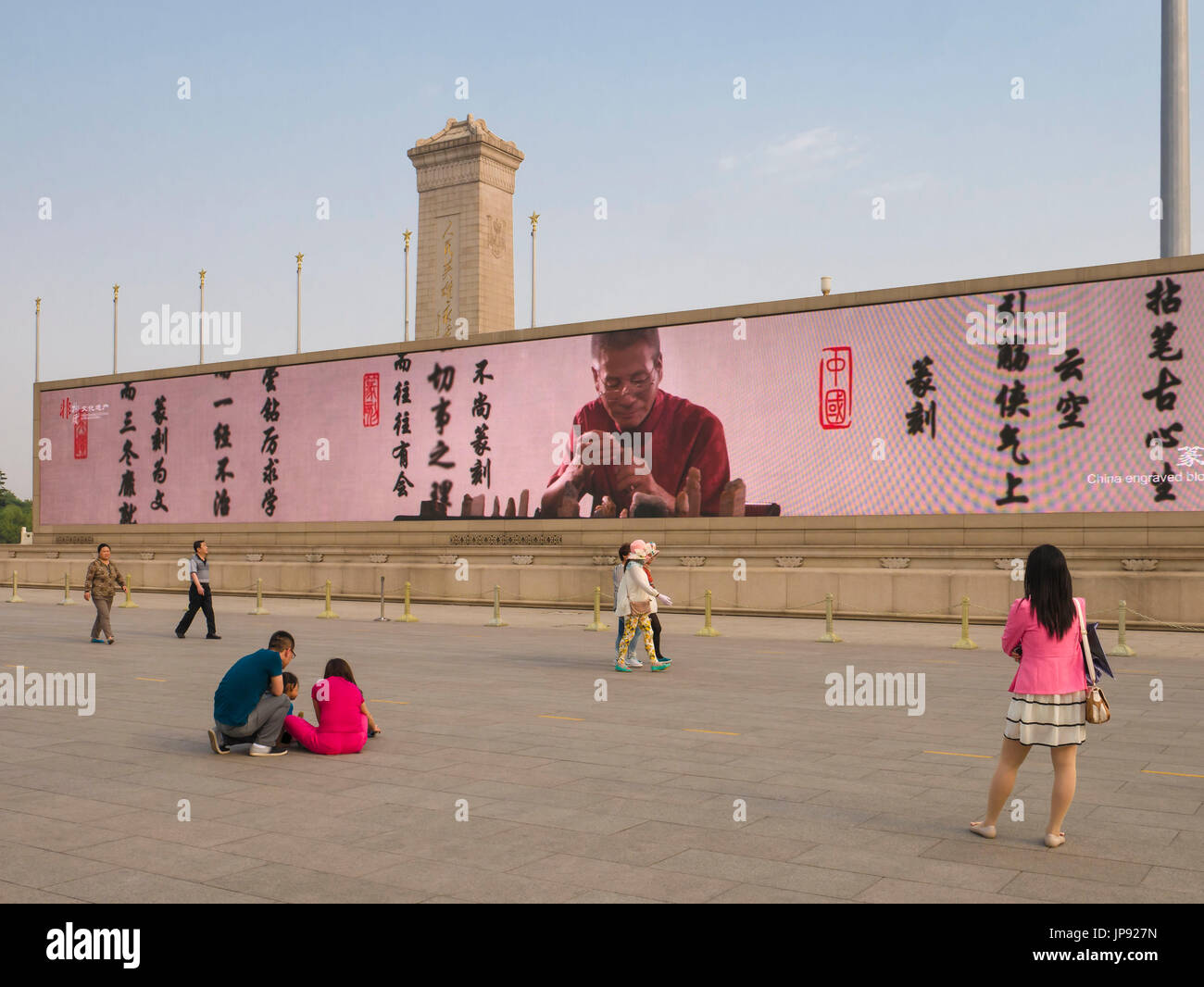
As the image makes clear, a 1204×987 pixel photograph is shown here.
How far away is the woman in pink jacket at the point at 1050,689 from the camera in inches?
266

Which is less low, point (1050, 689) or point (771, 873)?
point (1050, 689)

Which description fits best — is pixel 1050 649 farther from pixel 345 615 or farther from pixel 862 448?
pixel 345 615

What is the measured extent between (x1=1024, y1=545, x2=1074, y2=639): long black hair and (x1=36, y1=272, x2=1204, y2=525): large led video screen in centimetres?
1911

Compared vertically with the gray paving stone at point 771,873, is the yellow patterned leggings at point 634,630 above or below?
above

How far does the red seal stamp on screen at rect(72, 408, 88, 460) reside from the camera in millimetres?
42438

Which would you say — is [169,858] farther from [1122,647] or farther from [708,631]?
[708,631]

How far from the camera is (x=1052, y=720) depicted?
267 inches

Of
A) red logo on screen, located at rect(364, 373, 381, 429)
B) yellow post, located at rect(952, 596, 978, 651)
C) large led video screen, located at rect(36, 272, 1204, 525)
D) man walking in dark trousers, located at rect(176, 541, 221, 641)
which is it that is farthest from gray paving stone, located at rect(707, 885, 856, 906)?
red logo on screen, located at rect(364, 373, 381, 429)

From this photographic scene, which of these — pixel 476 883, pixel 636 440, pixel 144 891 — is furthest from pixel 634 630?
pixel 636 440

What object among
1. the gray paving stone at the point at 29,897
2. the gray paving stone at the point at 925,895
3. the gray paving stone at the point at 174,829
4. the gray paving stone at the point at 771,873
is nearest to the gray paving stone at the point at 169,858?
the gray paving stone at the point at 174,829

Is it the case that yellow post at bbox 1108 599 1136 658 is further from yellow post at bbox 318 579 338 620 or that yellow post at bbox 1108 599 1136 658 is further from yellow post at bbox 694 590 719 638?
yellow post at bbox 318 579 338 620

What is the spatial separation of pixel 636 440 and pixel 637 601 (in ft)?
48.0

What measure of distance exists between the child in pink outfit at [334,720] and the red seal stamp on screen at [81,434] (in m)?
36.8

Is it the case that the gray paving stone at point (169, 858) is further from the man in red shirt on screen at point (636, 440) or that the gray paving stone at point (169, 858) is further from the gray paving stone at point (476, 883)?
the man in red shirt on screen at point (636, 440)
